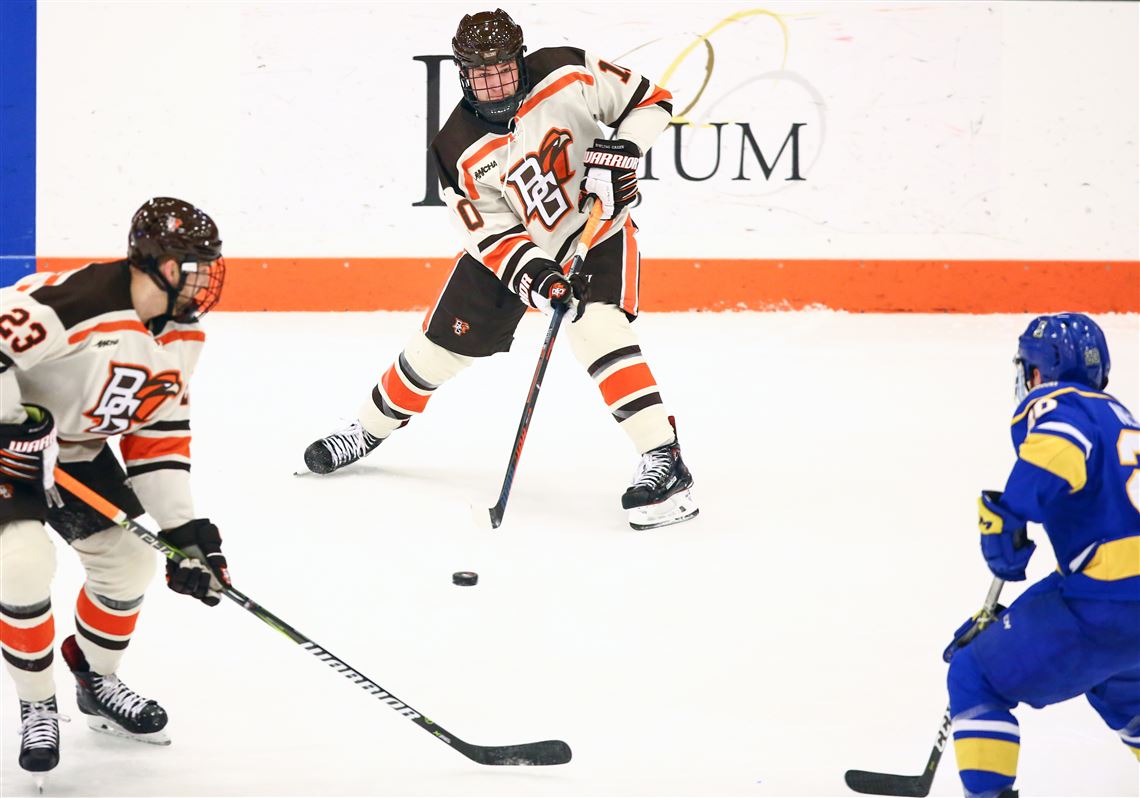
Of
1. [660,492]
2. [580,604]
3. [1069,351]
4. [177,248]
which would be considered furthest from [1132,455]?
[660,492]

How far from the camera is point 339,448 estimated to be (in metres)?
3.73

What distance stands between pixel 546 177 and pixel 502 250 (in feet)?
0.72

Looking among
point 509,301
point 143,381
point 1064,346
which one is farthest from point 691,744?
point 509,301

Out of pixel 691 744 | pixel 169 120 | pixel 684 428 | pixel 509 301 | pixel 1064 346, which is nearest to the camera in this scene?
pixel 1064 346

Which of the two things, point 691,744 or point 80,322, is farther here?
point 691,744

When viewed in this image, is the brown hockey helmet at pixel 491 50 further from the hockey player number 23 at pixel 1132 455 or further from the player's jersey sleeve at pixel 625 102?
the hockey player number 23 at pixel 1132 455

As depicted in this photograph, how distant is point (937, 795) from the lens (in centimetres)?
228

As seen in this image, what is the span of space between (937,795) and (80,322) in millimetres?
1523

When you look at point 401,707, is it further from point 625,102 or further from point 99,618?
point 625,102

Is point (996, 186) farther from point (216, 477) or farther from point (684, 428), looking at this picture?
point (216, 477)

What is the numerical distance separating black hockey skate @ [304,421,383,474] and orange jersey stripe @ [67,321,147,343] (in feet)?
4.92

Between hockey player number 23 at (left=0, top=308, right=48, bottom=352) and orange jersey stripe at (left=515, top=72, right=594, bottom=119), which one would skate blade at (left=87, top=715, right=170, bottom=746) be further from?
orange jersey stripe at (left=515, top=72, right=594, bottom=119)

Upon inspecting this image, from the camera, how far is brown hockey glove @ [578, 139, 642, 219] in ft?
11.5

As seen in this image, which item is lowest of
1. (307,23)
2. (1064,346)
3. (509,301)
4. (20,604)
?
(20,604)
